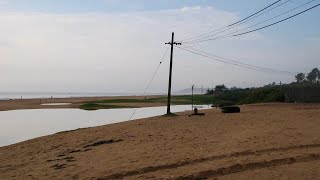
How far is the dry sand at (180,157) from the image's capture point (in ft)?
35.7

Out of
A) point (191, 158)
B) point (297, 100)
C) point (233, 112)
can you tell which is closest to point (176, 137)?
point (191, 158)

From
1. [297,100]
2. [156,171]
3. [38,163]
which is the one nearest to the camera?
[156,171]

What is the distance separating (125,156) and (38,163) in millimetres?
3512

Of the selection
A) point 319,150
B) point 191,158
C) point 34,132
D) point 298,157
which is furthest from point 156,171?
point 34,132

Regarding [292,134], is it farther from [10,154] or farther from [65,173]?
[10,154]

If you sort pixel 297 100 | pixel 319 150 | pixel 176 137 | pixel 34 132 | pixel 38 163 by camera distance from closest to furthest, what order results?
pixel 319 150, pixel 38 163, pixel 176 137, pixel 34 132, pixel 297 100

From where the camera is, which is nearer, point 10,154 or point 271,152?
point 271,152

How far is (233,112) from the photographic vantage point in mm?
34469

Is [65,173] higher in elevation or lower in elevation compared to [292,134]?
lower

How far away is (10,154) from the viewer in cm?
1923

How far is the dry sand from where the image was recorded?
35.7ft

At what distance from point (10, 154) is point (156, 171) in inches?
404

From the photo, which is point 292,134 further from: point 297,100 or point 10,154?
Result: point 297,100

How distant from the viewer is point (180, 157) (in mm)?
13133
